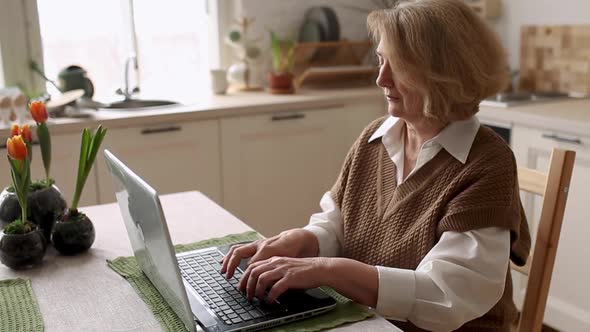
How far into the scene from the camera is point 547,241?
4.51 feet

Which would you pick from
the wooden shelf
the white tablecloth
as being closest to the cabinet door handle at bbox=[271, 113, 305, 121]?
the wooden shelf

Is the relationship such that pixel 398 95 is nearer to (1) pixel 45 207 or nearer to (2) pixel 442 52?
(2) pixel 442 52

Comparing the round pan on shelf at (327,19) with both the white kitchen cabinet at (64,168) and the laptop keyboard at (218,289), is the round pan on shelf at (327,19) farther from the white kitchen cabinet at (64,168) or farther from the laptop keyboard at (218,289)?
the laptop keyboard at (218,289)

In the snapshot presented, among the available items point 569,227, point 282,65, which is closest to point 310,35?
point 282,65

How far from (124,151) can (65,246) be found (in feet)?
4.25

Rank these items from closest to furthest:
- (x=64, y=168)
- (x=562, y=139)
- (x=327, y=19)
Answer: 1. (x=562, y=139)
2. (x=64, y=168)
3. (x=327, y=19)

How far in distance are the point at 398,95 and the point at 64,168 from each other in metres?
1.64

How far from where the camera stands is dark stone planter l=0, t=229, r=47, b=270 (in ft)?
4.41

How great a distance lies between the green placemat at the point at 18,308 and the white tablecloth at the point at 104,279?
0.5 inches

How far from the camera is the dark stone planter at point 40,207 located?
143 cm

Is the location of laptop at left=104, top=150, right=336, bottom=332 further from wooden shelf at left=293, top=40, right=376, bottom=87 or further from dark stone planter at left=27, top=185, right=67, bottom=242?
wooden shelf at left=293, top=40, right=376, bottom=87

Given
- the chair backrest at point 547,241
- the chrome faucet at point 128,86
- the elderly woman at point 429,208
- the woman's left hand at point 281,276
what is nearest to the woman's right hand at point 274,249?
the elderly woman at point 429,208

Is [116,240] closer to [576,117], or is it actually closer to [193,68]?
[576,117]

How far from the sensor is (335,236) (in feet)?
5.08
